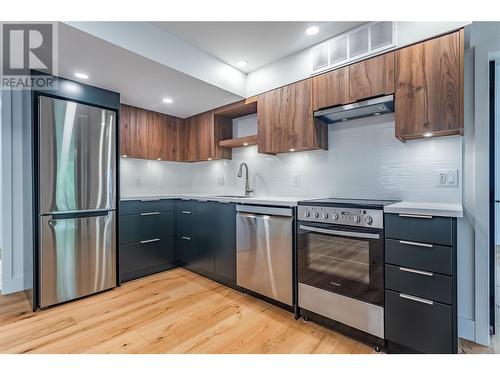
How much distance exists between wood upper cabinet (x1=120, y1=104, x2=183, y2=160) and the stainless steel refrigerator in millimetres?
473

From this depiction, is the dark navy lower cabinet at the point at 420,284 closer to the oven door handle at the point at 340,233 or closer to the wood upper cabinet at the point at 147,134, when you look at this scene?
the oven door handle at the point at 340,233

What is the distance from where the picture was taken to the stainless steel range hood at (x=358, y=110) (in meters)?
1.95

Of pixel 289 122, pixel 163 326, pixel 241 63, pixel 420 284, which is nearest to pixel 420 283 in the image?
pixel 420 284

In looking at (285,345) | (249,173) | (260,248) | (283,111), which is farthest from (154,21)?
(285,345)

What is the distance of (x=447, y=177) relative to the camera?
6.22ft

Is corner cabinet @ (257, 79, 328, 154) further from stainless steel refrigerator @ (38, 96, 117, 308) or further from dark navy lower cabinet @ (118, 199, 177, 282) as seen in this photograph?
stainless steel refrigerator @ (38, 96, 117, 308)

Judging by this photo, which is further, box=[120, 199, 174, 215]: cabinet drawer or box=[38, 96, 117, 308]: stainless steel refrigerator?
box=[120, 199, 174, 215]: cabinet drawer

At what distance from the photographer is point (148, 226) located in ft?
10.1

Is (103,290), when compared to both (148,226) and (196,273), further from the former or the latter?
(196,273)

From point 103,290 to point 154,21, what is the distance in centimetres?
264

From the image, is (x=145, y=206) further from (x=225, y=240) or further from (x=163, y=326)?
(x=163, y=326)

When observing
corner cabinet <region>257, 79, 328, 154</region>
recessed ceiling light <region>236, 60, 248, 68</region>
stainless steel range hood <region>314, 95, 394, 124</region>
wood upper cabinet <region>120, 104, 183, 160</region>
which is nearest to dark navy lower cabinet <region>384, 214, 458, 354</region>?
stainless steel range hood <region>314, 95, 394, 124</region>

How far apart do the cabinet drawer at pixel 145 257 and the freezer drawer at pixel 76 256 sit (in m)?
0.16

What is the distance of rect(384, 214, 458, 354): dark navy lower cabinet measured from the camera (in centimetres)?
144
